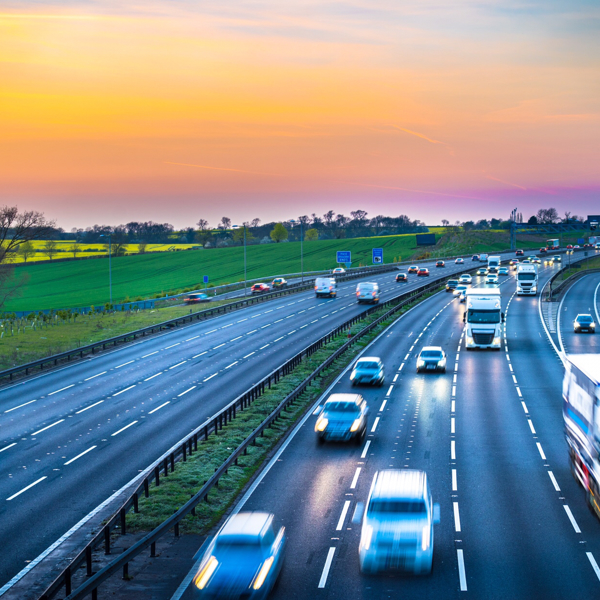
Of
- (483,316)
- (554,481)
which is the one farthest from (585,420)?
(483,316)

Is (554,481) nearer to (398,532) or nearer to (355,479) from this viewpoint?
(355,479)

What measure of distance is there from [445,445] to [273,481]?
8.29m

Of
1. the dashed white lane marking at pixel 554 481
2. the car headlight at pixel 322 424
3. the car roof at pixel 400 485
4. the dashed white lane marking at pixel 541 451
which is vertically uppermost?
the car roof at pixel 400 485

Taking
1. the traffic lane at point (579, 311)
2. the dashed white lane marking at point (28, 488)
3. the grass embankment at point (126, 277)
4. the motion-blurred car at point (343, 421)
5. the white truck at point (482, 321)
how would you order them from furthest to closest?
the grass embankment at point (126, 277)
the traffic lane at point (579, 311)
the white truck at point (482, 321)
the motion-blurred car at point (343, 421)
the dashed white lane marking at point (28, 488)

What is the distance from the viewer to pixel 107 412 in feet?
114

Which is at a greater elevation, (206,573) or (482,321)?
(482,321)

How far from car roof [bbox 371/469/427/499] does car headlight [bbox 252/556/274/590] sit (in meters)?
3.43

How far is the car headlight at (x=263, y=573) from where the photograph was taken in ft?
45.3

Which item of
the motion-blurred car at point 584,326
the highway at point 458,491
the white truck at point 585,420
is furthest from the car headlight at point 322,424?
the motion-blurred car at point 584,326

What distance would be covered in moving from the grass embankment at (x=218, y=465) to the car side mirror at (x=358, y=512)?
409 centimetres

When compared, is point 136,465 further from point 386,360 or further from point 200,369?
point 386,360

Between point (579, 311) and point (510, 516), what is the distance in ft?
218

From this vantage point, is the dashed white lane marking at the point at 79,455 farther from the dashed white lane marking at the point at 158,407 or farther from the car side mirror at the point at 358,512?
the car side mirror at the point at 358,512

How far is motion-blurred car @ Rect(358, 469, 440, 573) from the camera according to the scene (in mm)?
15641
